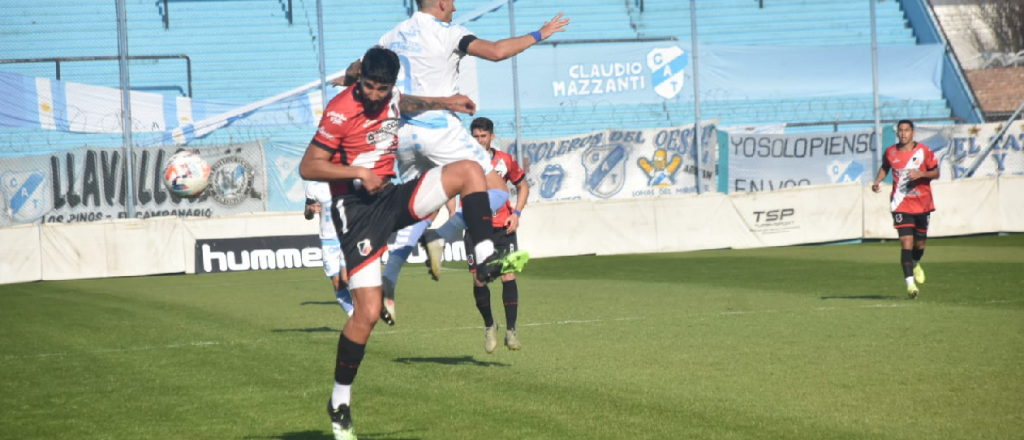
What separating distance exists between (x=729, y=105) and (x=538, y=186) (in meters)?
6.82

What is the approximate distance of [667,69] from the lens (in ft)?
92.9

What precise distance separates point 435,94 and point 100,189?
1686 centimetres

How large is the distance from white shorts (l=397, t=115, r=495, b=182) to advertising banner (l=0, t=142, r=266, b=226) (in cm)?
1654

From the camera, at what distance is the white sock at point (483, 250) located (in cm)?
648

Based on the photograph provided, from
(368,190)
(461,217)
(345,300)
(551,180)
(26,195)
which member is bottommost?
(345,300)

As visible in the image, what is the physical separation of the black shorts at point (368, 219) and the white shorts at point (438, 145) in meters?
1.47

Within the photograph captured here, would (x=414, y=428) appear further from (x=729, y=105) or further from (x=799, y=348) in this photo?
(x=729, y=105)

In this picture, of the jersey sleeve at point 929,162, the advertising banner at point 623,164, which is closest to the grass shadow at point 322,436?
the jersey sleeve at point 929,162

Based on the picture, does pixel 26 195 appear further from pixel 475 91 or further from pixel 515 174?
pixel 515 174

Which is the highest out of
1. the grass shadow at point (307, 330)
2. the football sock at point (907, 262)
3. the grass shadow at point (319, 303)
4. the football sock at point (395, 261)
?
the football sock at point (395, 261)

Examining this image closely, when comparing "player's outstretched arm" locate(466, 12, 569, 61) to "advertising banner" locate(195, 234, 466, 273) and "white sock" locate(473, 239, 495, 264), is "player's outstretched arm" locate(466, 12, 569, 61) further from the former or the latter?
"advertising banner" locate(195, 234, 466, 273)

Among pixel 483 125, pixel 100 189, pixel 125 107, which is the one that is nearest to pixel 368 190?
pixel 483 125

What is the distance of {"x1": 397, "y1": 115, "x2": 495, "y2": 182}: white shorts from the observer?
791 centimetres

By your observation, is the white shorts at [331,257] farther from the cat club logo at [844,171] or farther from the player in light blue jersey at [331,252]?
the cat club logo at [844,171]
